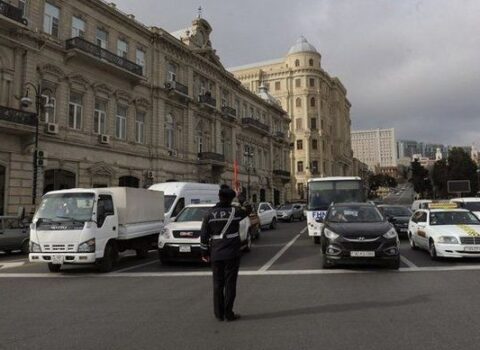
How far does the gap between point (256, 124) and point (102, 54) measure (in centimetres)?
2988

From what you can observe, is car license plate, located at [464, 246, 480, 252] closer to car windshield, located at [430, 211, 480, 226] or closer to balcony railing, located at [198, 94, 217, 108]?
car windshield, located at [430, 211, 480, 226]

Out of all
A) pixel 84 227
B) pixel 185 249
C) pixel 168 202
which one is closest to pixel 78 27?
pixel 168 202

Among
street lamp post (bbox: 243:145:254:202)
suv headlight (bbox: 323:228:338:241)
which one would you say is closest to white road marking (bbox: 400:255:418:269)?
suv headlight (bbox: 323:228:338:241)

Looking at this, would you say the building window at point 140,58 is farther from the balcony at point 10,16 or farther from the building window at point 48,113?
the balcony at point 10,16

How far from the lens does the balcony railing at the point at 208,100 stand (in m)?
44.5

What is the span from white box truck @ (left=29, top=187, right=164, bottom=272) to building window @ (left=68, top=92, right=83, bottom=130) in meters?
18.1

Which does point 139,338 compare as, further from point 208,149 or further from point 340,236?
point 208,149

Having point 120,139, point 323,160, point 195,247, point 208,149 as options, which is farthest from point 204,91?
point 323,160

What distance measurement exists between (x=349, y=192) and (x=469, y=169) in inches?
2168

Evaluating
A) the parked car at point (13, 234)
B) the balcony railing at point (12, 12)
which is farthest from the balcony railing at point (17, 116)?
the parked car at point (13, 234)

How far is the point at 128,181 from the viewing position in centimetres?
3438

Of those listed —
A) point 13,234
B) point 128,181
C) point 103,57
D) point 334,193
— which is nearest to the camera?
point 13,234

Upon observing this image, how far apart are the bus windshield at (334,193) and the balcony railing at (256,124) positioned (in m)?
37.9

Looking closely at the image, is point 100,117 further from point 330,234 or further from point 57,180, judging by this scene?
point 330,234
